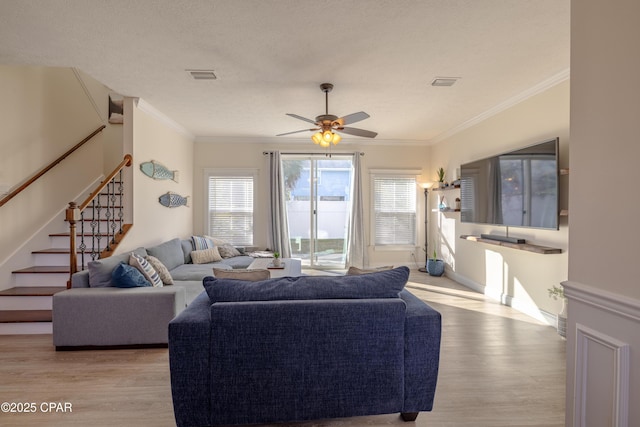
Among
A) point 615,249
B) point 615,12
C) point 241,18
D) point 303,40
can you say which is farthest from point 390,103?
point 615,249

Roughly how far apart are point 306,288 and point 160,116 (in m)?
4.41

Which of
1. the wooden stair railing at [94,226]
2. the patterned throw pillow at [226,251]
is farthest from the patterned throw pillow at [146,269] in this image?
the patterned throw pillow at [226,251]

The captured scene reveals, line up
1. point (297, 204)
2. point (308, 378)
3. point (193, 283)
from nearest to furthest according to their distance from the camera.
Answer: point (308, 378), point (193, 283), point (297, 204)

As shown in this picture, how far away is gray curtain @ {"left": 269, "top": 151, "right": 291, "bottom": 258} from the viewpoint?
22.0ft

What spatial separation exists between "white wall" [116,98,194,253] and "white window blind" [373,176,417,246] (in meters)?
3.99

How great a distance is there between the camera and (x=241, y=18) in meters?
2.51

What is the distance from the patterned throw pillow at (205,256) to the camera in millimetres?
5371

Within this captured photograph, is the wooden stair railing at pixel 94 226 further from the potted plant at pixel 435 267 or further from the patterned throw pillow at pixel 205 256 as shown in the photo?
the potted plant at pixel 435 267

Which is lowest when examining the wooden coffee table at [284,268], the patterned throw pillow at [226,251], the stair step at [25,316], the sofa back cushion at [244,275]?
the stair step at [25,316]

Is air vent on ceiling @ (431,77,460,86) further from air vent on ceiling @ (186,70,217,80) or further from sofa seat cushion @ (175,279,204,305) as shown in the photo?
sofa seat cushion @ (175,279,204,305)

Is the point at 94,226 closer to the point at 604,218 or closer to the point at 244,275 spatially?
the point at 244,275

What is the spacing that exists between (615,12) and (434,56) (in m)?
2.01

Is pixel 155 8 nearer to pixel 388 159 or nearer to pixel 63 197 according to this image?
pixel 63 197

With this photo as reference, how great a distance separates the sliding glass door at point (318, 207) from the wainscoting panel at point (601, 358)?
5.62 metres
